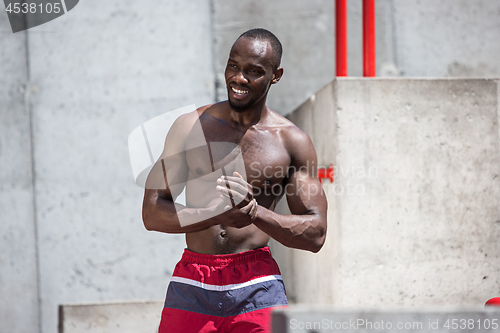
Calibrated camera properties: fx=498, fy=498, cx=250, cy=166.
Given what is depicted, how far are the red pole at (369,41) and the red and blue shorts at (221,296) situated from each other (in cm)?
158

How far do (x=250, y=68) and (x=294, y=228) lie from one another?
2.28 ft

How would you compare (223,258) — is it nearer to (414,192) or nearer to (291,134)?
(291,134)

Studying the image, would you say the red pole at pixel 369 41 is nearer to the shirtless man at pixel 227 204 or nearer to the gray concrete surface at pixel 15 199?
the shirtless man at pixel 227 204

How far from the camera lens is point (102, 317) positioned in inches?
128

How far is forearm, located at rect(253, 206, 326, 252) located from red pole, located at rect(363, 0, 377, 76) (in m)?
1.34

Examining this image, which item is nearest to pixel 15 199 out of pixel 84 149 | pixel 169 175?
pixel 84 149

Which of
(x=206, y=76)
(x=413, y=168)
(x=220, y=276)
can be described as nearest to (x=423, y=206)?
(x=413, y=168)

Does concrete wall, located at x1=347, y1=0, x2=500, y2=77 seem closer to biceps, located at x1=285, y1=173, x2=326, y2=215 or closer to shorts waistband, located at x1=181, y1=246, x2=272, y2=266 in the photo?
biceps, located at x1=285, y1=173, x2=326, y2=215

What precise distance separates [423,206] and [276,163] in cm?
127

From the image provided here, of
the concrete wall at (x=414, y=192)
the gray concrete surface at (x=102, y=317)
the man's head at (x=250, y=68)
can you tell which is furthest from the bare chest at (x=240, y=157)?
the gray concrete surface at (x=102, y=317)

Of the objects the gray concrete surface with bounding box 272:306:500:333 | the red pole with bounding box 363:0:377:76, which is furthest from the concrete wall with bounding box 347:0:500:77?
the gray concrete surface with bounding box 272:306:500:333

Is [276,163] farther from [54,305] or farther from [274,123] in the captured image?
Answer: [54,305]

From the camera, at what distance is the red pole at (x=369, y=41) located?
3.12m
